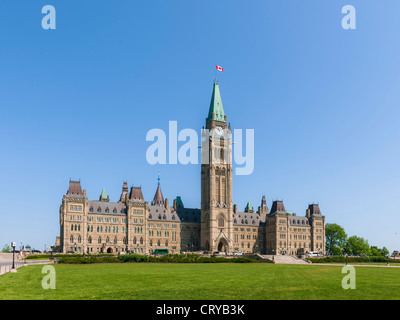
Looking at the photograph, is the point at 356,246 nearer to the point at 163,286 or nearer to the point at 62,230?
the point at 62,230

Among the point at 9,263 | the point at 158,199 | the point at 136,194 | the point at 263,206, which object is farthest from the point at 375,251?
the point at 9,263

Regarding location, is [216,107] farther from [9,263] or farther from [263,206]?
[9,263]

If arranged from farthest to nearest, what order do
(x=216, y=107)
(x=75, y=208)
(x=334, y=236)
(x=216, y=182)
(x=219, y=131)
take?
(x=334, y=236), (x=216, y=107), (x=219, y=131), (x=216, y=182), (x=75, y=208)

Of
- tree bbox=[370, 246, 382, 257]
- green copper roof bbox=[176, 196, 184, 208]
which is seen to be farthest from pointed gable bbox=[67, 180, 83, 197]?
tree bbox=[370, 246, 382, 257]

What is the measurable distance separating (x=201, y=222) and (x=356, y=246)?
187 ft

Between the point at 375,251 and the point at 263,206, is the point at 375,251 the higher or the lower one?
the lower one

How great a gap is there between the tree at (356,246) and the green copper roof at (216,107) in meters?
65.1

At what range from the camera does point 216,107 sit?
141 metres

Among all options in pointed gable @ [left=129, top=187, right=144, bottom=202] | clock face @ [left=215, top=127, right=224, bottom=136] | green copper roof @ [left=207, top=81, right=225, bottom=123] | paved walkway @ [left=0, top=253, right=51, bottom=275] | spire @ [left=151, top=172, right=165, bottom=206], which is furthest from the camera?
spire @ [left=151, top=172, right=165, bottom=206]

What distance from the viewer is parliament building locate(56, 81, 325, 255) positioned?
Result: 119m

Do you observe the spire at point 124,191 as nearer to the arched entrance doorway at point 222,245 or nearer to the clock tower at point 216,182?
the clock tower at point 216,182

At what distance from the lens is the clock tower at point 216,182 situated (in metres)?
134

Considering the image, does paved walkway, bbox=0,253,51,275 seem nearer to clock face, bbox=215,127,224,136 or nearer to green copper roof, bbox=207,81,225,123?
clock face, bbox=215,127,224,136

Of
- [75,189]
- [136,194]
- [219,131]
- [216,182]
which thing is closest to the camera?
[75,189]
